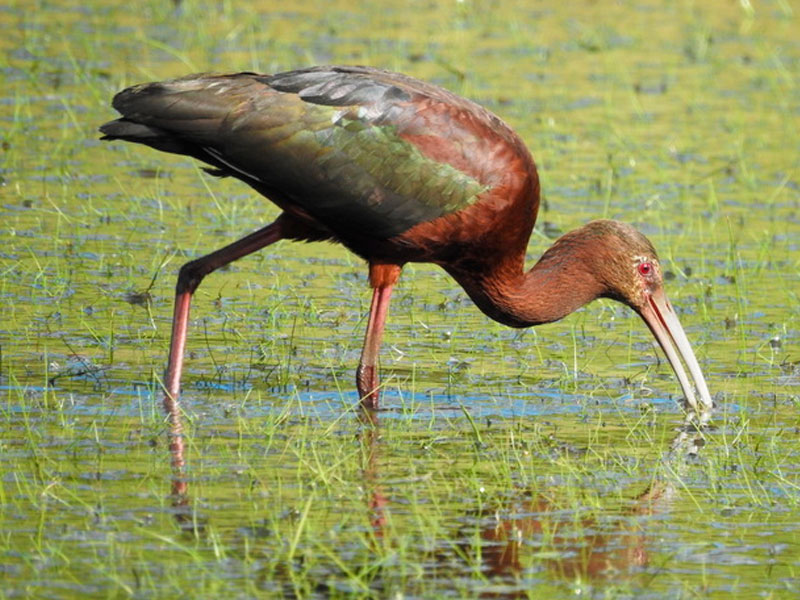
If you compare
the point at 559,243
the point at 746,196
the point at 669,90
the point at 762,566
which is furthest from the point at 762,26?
the point at 762,566

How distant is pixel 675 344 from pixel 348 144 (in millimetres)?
1784

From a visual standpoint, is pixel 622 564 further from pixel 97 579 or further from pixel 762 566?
pixel 97 579

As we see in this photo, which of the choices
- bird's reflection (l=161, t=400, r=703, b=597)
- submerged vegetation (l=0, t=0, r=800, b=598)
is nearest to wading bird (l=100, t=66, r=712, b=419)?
submerged vegetation (l=0, t=0, r=800, b=598)

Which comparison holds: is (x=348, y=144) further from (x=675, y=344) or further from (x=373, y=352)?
(x=675, y=344)

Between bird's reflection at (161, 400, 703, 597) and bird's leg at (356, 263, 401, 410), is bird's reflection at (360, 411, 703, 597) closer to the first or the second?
bird's reflection at (161, 400, 703, 597)

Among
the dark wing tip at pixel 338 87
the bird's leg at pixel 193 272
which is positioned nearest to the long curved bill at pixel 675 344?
→ the dark wing tip at pixel 338 87

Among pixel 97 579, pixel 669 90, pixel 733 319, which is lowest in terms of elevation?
pixel 97 579

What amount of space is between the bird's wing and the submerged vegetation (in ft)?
2.88

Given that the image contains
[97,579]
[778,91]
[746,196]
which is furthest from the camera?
[778,91]

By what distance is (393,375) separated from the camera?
27.5 ft

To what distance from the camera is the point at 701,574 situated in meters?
6.04

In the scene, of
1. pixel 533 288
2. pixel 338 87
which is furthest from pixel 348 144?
pixel 533 288

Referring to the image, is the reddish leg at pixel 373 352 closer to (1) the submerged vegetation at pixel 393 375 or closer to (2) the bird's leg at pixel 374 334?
(2) the bird's leg at pixel 374 334

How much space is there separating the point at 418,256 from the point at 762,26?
10286 millimetres
